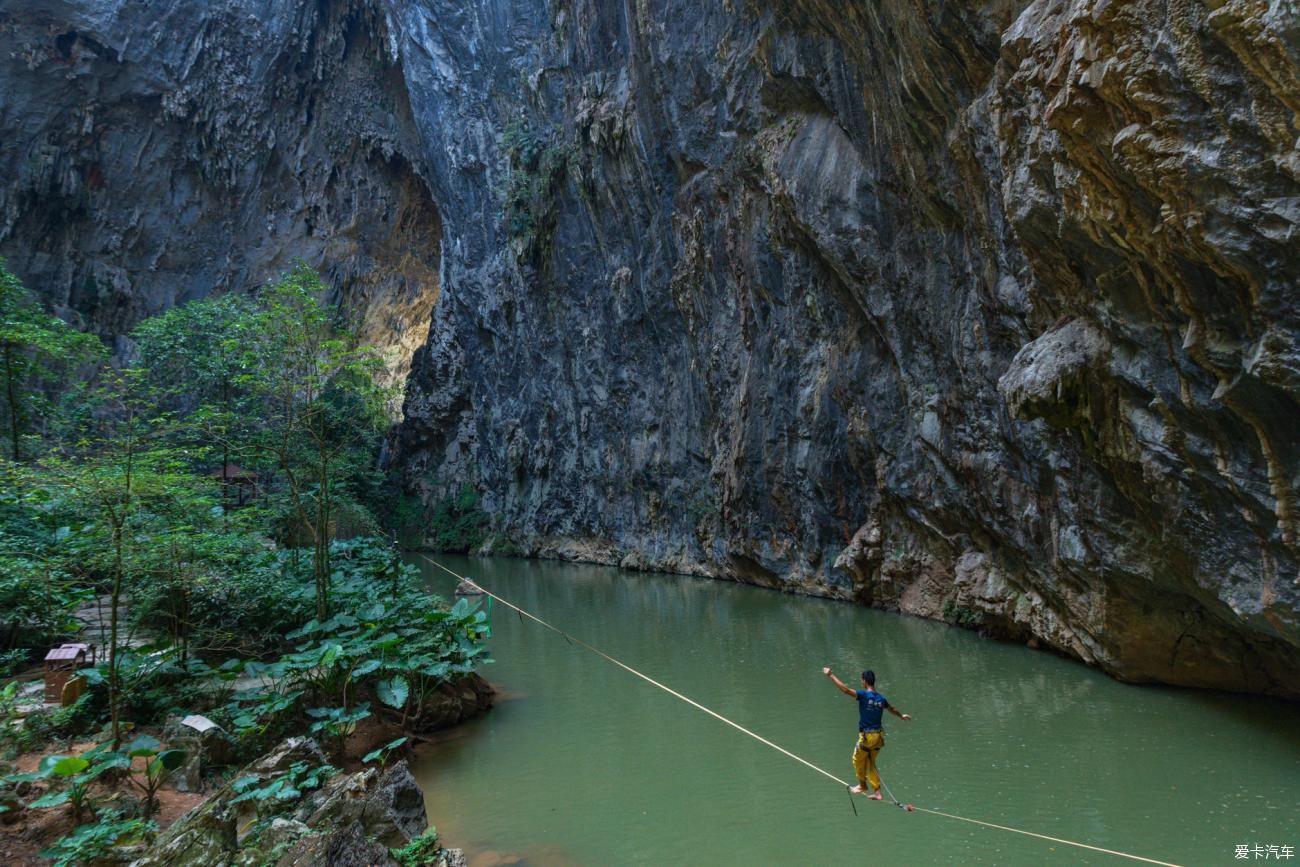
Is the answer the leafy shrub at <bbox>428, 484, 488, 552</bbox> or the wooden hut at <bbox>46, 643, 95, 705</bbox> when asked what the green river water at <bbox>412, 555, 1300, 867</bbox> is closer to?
the wooden hut at <bbox>46, 643, 95, 705</bbox>

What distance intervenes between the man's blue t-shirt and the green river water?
0.82 metres

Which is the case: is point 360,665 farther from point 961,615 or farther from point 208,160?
point 208,160

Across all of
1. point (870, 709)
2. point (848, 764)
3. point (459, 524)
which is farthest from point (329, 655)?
point (459, 524)

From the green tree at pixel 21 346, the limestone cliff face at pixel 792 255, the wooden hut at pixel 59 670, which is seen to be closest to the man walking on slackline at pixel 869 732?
the limestone cliff face at pixel 792 255

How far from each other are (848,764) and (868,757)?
1.53 meters

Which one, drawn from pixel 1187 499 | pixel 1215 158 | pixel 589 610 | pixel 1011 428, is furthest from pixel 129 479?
pixel 589 610

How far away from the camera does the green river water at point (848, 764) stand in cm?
583

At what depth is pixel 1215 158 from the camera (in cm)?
575

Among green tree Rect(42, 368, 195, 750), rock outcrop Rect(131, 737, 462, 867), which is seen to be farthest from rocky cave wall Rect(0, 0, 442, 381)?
rock outcrop Rect(131, 737, 462, 867)

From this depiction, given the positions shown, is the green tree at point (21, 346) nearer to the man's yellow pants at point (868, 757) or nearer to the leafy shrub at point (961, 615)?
the man's yellow pants at point (868, 757)

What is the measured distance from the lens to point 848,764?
24.1ft

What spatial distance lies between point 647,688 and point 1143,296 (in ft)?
25.1

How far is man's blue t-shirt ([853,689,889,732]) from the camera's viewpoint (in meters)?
5.79

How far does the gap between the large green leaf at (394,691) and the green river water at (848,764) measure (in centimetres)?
74
